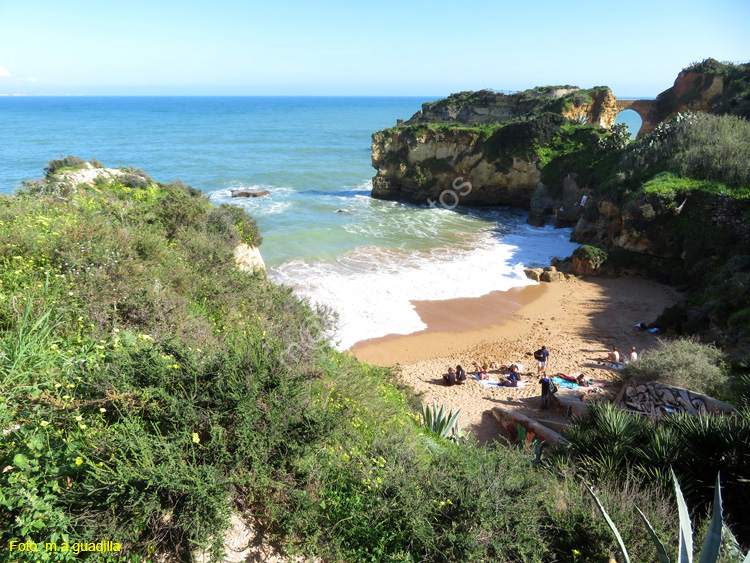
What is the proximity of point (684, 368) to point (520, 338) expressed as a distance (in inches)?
253

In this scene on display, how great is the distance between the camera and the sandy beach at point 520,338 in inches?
503

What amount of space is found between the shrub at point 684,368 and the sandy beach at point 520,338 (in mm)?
Result: 1476

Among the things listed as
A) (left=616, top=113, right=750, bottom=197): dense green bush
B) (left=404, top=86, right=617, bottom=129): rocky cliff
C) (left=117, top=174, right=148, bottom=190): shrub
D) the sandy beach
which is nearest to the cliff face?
(left=404, top=86, right=617, bottom=129): rocky cliff

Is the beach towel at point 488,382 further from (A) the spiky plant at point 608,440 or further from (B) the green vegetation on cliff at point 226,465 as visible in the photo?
(B) the green vegetation on cliff at point 226,465

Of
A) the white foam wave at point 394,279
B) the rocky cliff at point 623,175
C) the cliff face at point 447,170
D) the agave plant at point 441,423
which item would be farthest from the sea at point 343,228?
the agave plant at point 441,423

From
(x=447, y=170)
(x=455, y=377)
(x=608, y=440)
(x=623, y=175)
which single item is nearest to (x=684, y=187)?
(x=623, y=175)

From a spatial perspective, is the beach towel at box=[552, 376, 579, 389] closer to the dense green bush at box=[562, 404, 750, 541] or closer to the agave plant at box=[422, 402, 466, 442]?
the agave plant at box=[422, 402, 466, 442]

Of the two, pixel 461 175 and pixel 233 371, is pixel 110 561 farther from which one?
pixel 461 175

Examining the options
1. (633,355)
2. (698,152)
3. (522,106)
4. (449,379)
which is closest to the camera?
(449,379)

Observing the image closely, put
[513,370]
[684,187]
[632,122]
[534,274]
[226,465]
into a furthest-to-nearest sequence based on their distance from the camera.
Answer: [632,122] → [534,274] → [684,187] → [513,370] → [226,465]

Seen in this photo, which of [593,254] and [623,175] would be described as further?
[623,175]

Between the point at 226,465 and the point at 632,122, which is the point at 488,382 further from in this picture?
the point at 632,122

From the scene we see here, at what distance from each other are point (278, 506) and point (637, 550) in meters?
3.44

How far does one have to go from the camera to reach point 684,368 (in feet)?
34.2
